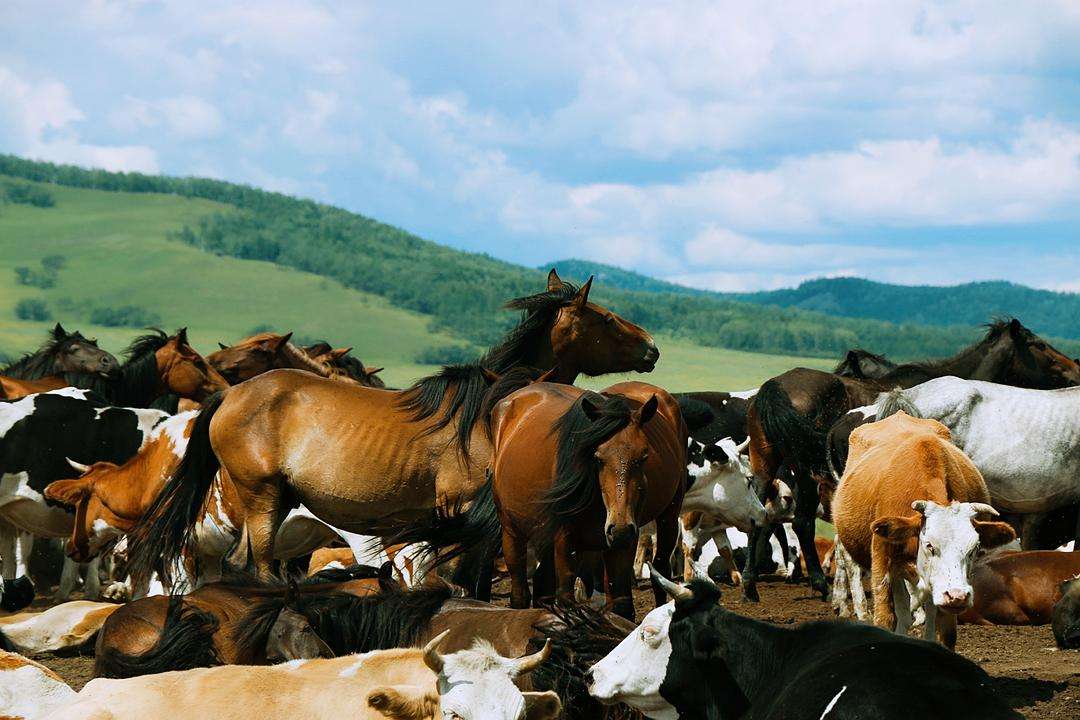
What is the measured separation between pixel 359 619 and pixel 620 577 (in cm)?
156

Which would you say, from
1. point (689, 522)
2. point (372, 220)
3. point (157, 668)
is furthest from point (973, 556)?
point (372, 220)

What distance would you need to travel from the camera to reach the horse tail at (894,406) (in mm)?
10710

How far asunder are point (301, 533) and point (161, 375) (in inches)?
226

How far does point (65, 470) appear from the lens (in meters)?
13.0

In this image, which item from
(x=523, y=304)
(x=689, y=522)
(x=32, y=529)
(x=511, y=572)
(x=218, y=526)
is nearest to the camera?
(x=511, y=572)

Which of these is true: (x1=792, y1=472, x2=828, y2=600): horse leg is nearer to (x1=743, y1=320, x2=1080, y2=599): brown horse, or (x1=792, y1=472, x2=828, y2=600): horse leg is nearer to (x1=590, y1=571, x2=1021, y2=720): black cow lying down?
(x1=743, y1=320, x2=1080, y2=599): brown horse

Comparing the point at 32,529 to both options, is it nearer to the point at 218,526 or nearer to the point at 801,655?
the point at 218,526

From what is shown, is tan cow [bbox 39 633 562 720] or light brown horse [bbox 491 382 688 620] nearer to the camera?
tan cow [bbox 39 633 562 720]

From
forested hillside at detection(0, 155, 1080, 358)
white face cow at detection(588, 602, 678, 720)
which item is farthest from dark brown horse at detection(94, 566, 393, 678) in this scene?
forested hillside at detection(0, 155, 1080, 358)

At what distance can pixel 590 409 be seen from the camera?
7328 mm

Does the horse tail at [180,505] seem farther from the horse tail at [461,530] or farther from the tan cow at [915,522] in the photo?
the tan cow at [915,522]

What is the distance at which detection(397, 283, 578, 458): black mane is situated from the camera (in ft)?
29.9

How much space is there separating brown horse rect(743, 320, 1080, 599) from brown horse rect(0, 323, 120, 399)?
27.3 ft

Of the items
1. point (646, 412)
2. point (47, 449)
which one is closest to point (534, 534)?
point (646, 412)
